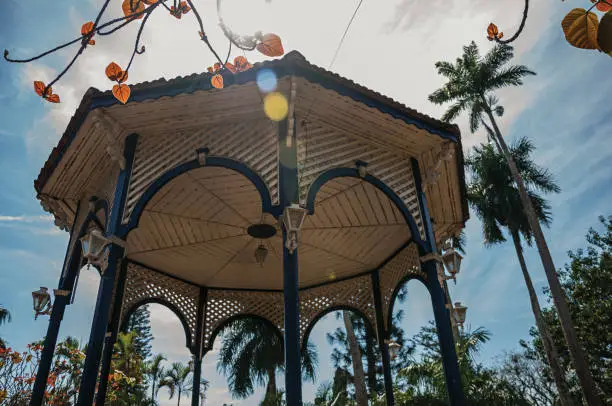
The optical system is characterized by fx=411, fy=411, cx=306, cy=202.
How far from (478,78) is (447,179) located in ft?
41.0

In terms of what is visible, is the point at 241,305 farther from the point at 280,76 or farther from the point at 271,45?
the point at 271,45

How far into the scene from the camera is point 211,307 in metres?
9.24

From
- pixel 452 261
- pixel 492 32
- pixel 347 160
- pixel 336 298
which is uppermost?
pixel 347 160

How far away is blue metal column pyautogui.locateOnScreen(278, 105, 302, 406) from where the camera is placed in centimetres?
383

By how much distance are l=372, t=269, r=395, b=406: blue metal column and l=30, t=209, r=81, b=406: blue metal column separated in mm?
5520

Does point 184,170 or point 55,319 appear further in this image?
point 55,319

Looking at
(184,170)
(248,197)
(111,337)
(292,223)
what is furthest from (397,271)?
(111,337)

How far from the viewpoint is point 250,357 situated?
18.5 m

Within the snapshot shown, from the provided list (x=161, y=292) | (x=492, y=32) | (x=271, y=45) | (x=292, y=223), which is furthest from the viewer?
(x=161, y=292)

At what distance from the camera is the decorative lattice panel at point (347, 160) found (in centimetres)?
515

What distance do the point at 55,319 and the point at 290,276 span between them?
13.3 ft

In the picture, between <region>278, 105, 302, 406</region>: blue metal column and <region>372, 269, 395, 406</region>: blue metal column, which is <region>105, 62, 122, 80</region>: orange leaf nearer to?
<region>278, 105, 302, 406</region>: blue metal column

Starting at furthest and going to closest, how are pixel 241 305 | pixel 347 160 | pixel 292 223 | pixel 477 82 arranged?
pixel 477 82
pixel 241 305
pixel 347 160
pixel 292 223

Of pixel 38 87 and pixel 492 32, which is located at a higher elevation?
pixel 492 32
